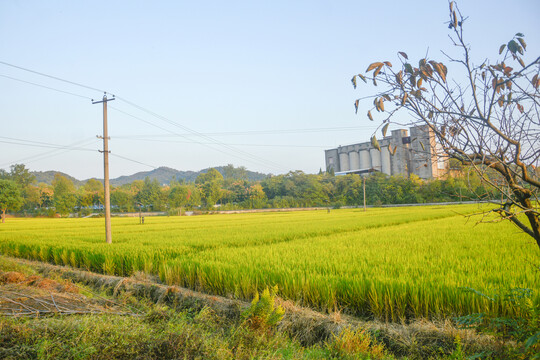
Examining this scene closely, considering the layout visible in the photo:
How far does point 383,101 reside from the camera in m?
1.75

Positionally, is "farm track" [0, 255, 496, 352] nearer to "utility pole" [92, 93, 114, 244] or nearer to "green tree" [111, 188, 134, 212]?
"utility pole" [92, 93, 114, 244]

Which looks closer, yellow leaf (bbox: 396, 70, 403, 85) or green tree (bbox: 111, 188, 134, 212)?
yellow leaf (bbox: 396, 70, 403, 85)

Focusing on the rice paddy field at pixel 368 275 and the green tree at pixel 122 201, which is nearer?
the rice paddy field at pixel 368 275

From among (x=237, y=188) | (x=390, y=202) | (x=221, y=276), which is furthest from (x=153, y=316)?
(x=237, y=188)

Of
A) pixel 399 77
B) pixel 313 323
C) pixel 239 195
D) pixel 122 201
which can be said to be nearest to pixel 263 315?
pixel 313 323

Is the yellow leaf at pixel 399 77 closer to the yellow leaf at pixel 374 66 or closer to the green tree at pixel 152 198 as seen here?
the yellow leaf at pixel 374 66

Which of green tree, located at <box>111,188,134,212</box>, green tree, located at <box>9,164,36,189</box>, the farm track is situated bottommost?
the farm track

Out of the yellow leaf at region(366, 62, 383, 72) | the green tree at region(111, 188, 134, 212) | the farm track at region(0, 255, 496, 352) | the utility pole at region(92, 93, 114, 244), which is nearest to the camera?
the yellow leaf at region(366, 62, 383, 72)

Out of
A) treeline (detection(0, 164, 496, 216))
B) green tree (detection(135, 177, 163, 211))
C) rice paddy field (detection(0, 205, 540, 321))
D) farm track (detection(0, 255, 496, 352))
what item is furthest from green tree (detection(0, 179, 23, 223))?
farm track (detection(0, 255, 496, 352))

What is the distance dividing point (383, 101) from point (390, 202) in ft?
196

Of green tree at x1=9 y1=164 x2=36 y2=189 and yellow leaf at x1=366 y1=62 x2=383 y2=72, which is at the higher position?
green tree at x1=9 y1=164 x2=36 y2=189

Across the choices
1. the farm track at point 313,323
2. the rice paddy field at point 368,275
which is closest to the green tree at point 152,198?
the rice paddy field at point 368,275

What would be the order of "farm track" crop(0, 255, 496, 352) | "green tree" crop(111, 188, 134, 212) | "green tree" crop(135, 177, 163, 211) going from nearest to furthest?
"farm track" crop(0, 255, 496, 352), "green tree" crop(111, 188, 134, 212), "green tree" crop(135, 177, 163, 211)

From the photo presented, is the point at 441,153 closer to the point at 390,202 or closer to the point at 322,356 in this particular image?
the point at 322,356
